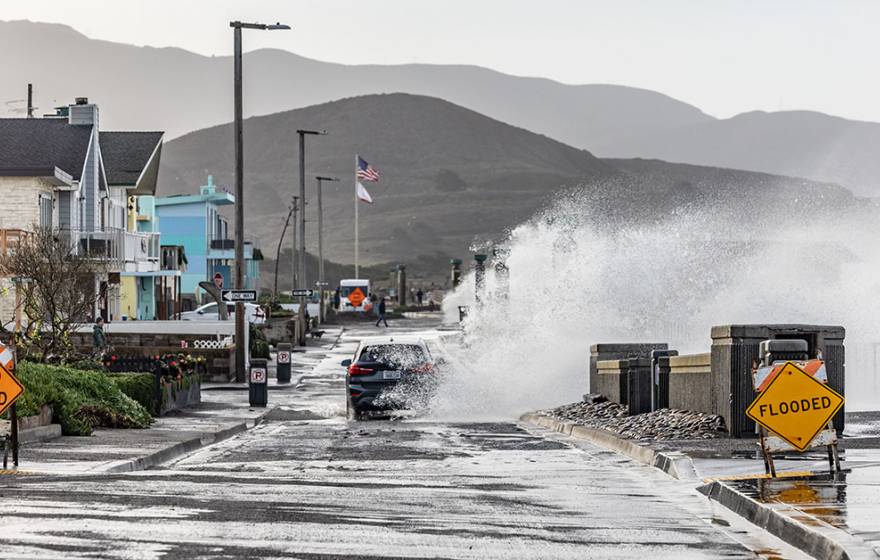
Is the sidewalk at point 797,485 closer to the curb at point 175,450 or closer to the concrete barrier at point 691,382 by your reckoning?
the concrete barrier at point 691,382

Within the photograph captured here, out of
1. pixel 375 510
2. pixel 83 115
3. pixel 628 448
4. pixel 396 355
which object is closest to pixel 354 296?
pixel 83 115

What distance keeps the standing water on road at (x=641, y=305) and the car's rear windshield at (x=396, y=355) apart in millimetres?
866

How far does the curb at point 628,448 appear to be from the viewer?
1845 cm

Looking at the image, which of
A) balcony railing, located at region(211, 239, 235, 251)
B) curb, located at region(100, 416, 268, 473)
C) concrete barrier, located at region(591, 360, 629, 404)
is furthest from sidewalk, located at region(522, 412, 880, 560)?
balcony railing, located at region(211, 239, 235, 251)

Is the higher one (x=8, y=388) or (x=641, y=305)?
(x=641, y=305)

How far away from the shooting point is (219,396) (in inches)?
1594

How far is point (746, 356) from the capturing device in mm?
21734

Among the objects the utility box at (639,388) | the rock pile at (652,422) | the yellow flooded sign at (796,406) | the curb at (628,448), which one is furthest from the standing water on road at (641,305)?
the yellow flooded sign at (796,406)

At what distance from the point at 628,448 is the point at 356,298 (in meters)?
94.1

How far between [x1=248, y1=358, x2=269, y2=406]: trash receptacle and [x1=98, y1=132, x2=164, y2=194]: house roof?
3435 cm

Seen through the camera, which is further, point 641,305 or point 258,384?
point 641,305

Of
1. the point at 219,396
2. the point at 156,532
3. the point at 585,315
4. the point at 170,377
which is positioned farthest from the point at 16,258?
the point at 156,532

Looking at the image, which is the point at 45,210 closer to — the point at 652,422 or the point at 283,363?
the point at 283,363

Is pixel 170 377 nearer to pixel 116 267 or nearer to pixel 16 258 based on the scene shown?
pixel 16 258
